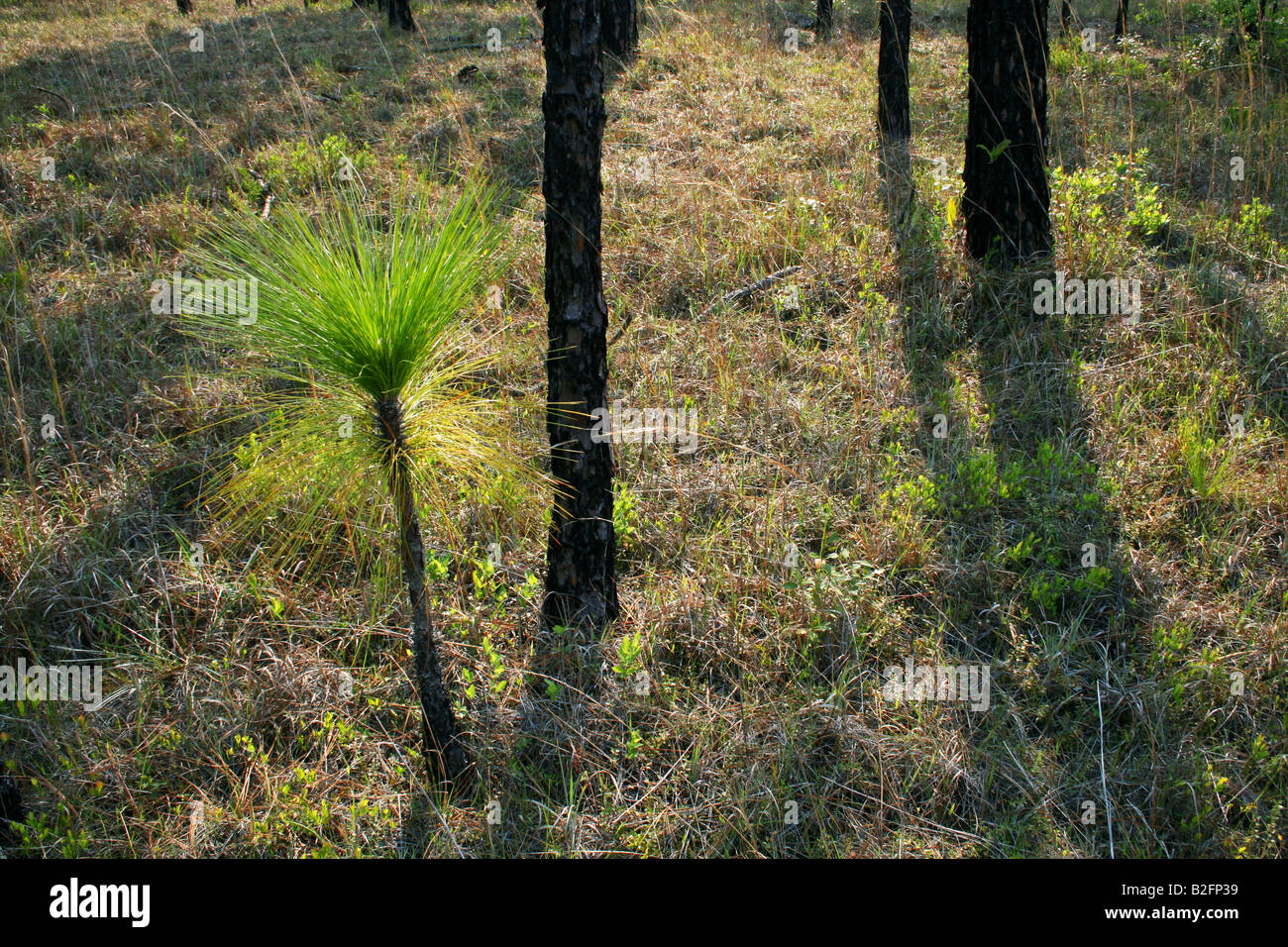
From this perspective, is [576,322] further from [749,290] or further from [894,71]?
[894,71]

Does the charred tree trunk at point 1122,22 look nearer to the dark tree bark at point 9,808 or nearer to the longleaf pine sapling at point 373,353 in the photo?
the longleaf pine sapling at point 373,353

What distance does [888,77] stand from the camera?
664 cm

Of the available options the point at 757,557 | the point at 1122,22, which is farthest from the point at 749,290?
the point at 1122,22

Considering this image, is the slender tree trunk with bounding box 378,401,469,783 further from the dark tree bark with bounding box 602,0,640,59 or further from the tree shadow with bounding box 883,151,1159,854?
the dark tree bark with bounding box 602,0,640,59

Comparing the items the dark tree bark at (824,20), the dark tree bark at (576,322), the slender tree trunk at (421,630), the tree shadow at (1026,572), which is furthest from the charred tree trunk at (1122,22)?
the slender tree trunk at (421,630)

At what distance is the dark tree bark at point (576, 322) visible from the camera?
103 inches

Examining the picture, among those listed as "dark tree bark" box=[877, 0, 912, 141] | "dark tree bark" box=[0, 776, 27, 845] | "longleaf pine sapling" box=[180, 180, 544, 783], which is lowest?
"dark tree bark" box=[0, 776, 27, 845]

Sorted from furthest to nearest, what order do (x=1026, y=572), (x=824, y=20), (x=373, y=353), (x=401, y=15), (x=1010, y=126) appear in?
1. (x=401, y=15)
2. (x=824, y=20)
3. (x=1010, y=126)
4. (x=1026, y=572)
5. (x=373, y=353)

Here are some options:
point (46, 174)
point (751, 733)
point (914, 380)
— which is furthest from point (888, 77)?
point (46, 174)

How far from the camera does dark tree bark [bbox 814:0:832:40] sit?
10.2 m

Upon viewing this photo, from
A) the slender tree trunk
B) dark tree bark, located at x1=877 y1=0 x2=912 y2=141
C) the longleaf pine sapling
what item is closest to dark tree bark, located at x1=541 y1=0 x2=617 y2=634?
the longleaf pine sapling

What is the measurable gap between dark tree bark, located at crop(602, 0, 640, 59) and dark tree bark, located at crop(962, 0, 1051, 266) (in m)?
5.27

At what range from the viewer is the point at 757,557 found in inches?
135

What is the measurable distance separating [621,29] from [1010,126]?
19.1 feet
